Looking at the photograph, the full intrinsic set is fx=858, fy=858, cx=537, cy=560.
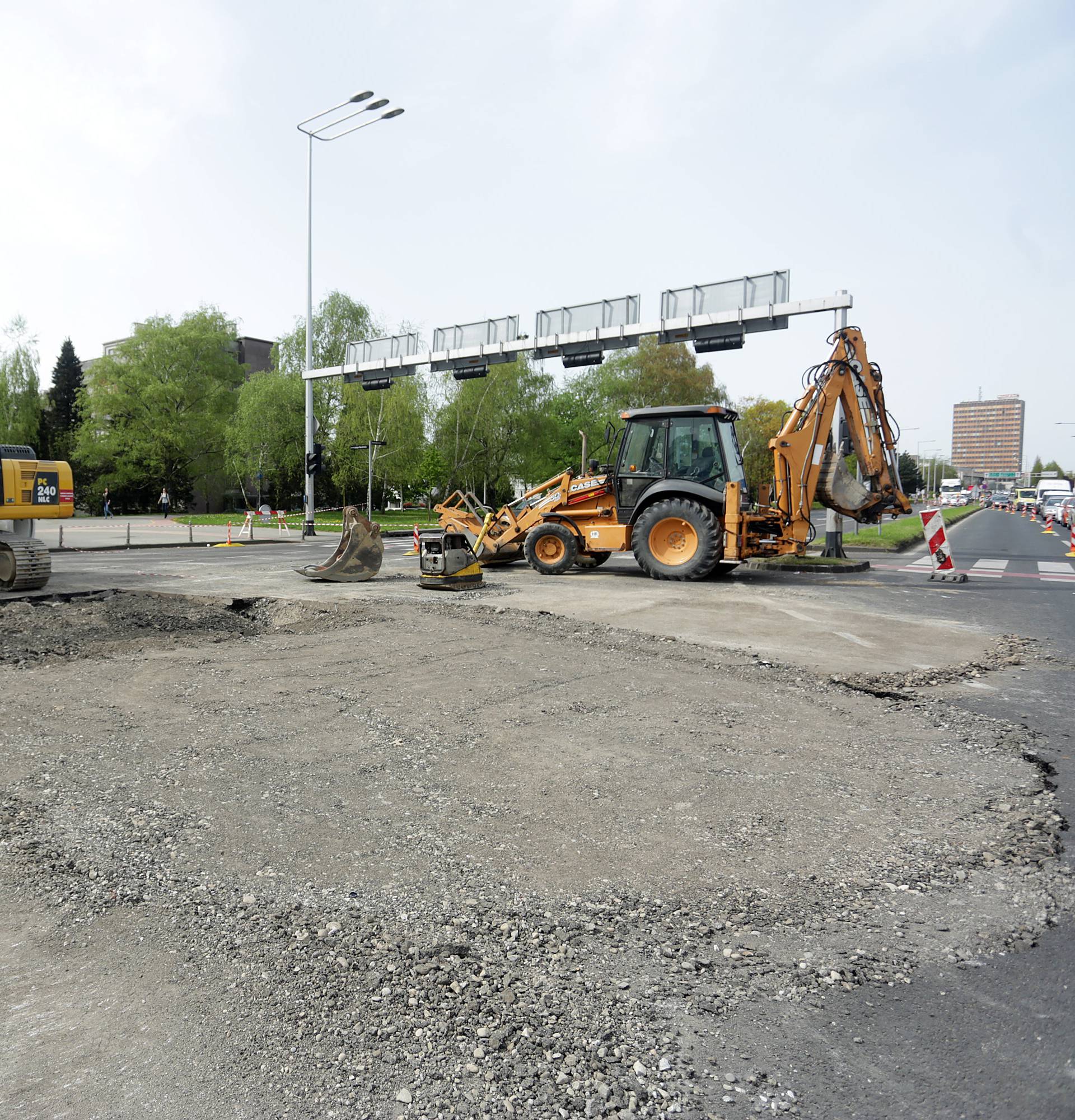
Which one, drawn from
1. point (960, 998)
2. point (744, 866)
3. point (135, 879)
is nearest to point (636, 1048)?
point (960, 998)

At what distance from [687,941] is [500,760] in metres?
2.13

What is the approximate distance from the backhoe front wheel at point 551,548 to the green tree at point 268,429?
36.6 metres

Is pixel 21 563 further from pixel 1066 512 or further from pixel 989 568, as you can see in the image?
pixel 1066 512

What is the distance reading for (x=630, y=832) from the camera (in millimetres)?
3969

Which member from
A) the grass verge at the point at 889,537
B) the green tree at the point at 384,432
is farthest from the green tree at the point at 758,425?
the green tree at the point at 384,432

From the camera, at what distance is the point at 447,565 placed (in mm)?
13594

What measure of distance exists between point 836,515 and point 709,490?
4.90 m

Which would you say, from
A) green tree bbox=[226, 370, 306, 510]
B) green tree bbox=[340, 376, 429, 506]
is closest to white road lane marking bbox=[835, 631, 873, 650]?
green tree bbox=[340, 376, 429, 506]

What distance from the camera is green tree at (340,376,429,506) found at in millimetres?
46219

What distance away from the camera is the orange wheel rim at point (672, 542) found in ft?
48.4

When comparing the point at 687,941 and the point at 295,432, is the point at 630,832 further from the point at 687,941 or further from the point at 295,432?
the point at 295,432

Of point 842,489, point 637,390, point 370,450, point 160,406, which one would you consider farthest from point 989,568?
point 160,406

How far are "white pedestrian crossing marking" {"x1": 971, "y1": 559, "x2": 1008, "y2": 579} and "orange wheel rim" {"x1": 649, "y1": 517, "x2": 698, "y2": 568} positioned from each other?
21.6ft

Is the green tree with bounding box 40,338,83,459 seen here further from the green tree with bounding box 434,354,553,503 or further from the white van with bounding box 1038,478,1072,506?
the white van with bounding box 1038,478,1072,506
